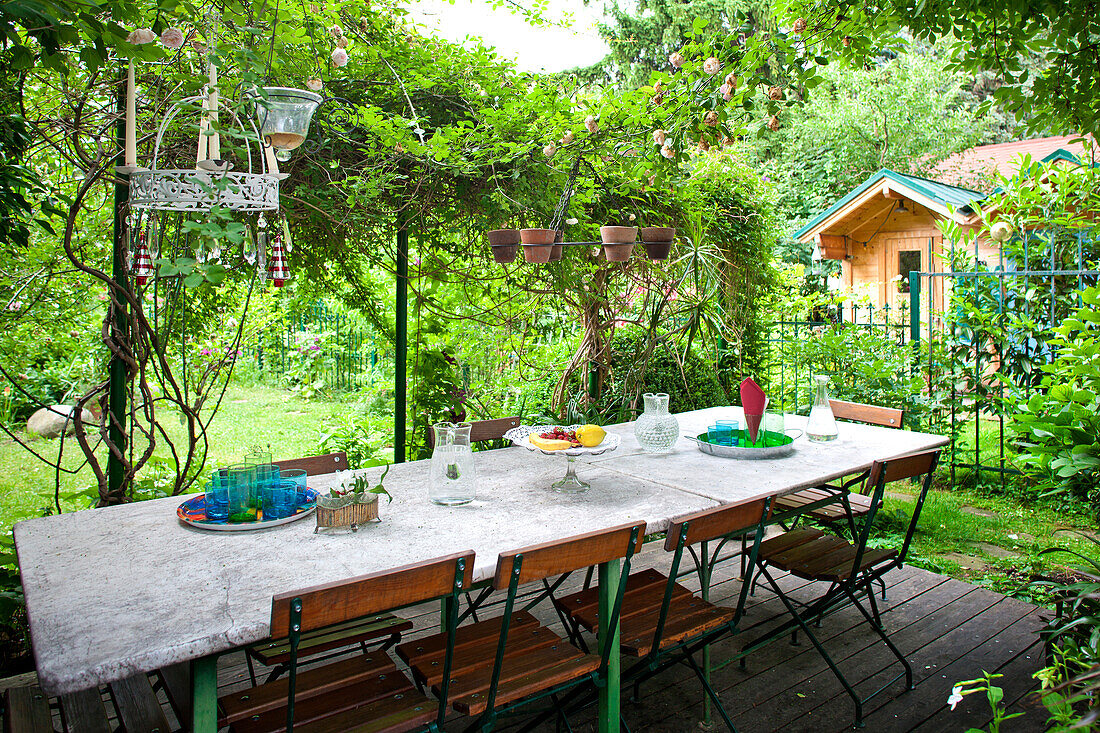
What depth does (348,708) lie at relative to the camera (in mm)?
1926

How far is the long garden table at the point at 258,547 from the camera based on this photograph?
1545 millimetres

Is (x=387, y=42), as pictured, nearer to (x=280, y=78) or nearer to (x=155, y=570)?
(x=280, y=78)

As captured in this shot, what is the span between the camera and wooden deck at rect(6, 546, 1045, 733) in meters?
2.64

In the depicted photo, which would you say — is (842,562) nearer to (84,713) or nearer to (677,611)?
(677,611)

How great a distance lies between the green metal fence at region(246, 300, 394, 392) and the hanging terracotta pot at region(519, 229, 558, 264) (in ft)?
17.1

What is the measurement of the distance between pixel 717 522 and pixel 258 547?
1.30 metres

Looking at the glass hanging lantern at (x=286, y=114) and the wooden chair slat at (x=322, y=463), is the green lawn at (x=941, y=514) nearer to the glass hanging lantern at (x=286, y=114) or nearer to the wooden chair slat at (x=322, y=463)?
the wooden chair slat at (x=322, y=463)

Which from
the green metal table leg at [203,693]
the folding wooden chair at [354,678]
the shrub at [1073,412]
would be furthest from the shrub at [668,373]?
the green metal table leg at [203,693]

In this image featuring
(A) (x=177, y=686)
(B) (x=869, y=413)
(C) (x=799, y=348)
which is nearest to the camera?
(A) (x=177, y=686)

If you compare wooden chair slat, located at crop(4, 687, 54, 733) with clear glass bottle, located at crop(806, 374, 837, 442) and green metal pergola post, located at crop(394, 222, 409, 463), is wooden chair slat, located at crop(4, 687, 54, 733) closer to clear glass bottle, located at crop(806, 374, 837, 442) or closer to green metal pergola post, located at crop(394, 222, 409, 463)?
green metal pergola post, located at crop(394, 222, 409, 463)

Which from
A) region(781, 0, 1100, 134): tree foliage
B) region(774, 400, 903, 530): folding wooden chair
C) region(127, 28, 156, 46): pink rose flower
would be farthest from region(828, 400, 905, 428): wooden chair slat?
region(127, 28, 156, 46): pink rose flower

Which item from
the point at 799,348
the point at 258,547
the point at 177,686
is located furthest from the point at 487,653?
the point at 799,348

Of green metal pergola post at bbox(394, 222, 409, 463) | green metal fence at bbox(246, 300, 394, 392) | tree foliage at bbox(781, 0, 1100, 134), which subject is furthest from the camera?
green metal fence at bbox(246, 300, 394, 392)

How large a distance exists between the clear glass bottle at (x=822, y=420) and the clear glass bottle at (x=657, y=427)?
664 mm
